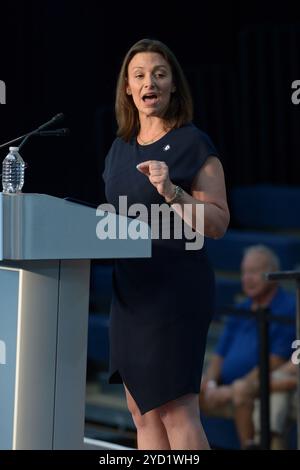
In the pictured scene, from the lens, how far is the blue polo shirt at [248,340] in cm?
495

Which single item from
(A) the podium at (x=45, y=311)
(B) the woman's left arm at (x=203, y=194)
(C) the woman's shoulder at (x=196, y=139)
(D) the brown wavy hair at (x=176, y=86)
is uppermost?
(D) the brown wavy hair at (x=176, y=86)

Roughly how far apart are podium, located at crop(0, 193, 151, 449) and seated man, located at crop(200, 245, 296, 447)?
2.33m

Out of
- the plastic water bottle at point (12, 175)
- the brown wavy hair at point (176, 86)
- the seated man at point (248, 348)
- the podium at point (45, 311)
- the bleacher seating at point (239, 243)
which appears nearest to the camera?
the podium at point (45, 311)

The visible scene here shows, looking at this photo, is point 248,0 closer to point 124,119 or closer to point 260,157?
point 260,157

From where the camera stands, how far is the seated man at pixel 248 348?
4.93m

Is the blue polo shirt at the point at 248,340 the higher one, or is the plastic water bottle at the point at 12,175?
the plastic water bottle at the point at 12,175

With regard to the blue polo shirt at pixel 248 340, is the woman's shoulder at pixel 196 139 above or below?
above

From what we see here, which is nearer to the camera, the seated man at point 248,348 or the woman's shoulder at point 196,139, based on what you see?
the woman's shoulder at point 196,139

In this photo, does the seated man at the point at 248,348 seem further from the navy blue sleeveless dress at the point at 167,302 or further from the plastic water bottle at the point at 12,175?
the plastic water bottle at the point at 12,175

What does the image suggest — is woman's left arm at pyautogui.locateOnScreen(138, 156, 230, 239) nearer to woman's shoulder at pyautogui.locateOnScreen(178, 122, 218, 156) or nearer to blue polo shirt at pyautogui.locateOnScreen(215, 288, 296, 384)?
woman's shoulder at pyautogui.locateOnScreen(178, 122, 218, 156)

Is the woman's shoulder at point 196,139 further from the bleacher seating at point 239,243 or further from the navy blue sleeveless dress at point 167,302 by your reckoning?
the bleacher seating at point 239,243

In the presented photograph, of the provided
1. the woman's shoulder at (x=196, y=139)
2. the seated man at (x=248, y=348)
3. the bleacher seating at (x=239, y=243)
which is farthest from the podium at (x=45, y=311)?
the bleacher seating at (x=239, y=243)

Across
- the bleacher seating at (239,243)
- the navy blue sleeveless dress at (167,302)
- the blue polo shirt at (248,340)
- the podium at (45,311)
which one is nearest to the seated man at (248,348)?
the blue polo shirt at (248,340)

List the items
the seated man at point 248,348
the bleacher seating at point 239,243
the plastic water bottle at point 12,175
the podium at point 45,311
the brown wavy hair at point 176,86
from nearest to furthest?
the podium at point 45,311
the plastic water bottle at point 12,175
the brown wavy hair at point 176,86
the seated man at point 248,348
the bleacher seating at point 239,243
